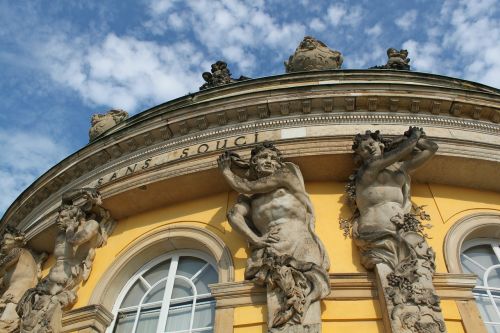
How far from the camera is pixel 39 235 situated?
10977 mm

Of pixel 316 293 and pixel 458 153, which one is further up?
pixel 458 153

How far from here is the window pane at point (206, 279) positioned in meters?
8.77

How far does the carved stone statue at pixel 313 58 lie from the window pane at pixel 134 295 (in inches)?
270

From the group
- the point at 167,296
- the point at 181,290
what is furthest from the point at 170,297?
the point at 181,290

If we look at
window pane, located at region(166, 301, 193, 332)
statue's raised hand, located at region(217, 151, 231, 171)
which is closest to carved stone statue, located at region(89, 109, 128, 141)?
statue's raised hand, located at region(217, 151, 231, 171)

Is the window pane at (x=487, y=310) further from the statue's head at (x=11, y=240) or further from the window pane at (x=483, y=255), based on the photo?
the statue's head at (x=11, y=240)

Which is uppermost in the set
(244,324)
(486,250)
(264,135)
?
(264,135)

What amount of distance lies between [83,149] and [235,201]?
441 centimetres

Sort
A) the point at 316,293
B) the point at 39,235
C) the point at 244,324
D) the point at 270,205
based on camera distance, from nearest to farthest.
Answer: the point at 316,293 → the point at 244,324 → the point at 270,205 → the point at 39,235

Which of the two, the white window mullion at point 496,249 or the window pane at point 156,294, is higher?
the white window mullion at point 496,249

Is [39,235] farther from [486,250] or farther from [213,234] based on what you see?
[486,250]

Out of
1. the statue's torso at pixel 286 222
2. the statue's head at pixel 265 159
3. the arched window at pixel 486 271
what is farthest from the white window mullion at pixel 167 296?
the arched window at pixel 486 271

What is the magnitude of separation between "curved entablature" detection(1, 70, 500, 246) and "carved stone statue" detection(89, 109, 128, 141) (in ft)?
11.5

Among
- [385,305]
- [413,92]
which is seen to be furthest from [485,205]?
[385,305]
